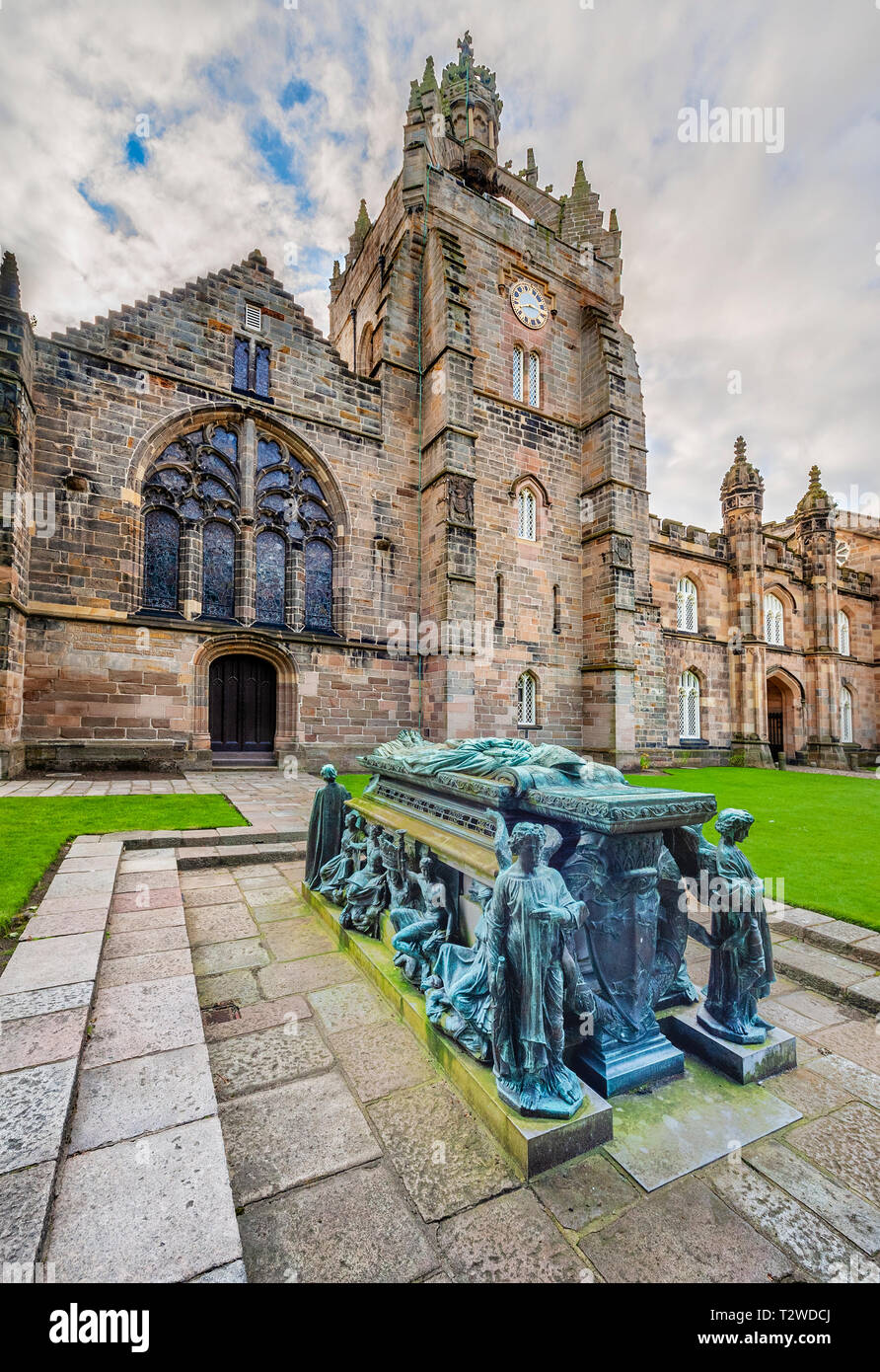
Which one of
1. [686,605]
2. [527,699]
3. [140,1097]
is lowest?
[140,1097]

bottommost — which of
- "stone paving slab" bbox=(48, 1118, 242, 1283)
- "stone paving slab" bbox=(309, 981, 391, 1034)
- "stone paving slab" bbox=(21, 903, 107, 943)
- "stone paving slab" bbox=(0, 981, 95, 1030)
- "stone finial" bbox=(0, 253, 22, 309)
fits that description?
"stone paving slab" bbox=(309, 981, 391, 1034)

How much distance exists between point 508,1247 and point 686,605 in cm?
2068

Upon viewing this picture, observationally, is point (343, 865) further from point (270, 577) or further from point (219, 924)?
point (270, 577)

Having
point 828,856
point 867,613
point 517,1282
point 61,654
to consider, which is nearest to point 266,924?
point 517,1282

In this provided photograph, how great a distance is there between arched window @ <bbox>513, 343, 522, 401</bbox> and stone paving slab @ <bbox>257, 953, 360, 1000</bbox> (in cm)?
1664

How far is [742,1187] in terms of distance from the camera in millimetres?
1955

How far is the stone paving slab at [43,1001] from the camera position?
2.63 metres

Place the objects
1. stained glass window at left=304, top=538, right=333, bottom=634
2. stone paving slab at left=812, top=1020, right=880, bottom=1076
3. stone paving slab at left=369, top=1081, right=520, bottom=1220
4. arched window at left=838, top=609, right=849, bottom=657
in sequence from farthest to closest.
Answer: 1. arched window at left=838, top=609, right=849, bottom=657
2. stained glass window at left=304, top=538, right=333, bottom=634
3. stone paving slab at left=812, top=1020, right=880, bottom=1076
4. stone paving slab at left=369, top=1081, right=520, bottom=1220

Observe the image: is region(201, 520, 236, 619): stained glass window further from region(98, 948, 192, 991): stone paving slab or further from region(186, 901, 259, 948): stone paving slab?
region(98, 948, 192, 991): stone paving slab

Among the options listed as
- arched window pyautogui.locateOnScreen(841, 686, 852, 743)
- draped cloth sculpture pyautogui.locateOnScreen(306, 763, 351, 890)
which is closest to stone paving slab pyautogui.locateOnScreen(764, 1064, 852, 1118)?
draped cloth sculpture pyautogui.locateOnScreen(306, 763, 351, 890)

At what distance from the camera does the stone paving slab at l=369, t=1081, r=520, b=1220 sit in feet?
6.29

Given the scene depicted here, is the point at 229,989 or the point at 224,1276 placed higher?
the point at 224,1276

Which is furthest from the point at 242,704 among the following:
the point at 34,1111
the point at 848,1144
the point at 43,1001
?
the point at 848,1144

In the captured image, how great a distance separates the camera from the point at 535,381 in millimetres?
17047
